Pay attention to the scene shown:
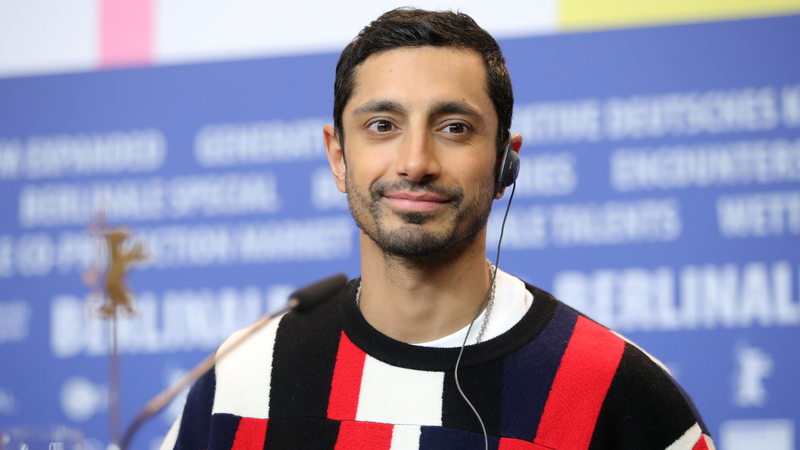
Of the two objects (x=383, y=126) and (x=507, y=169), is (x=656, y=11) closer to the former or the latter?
(x=507, y=169)

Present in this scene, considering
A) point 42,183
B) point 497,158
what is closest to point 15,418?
point 42,183

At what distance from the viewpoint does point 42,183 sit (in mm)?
2873

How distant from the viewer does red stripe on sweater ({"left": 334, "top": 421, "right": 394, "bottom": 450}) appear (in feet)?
4.08

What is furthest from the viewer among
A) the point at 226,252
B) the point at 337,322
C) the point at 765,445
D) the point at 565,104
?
the point at 226,252

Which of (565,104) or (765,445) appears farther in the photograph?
(565,104)

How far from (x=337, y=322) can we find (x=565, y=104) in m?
1.47

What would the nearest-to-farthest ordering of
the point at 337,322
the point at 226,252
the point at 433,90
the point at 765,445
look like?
the point at 433,90 < the point at 337,322 < the point at 765,445 < the point at 226,252

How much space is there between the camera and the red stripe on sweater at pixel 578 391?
121 centimetres

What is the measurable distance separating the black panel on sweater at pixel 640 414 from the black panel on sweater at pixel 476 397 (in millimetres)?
170

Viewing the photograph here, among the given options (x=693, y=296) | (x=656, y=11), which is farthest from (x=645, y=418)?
(x=656, y=11)

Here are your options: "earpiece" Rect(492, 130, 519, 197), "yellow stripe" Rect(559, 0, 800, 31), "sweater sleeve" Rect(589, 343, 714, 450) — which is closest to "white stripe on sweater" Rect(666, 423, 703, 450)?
"sweater sleeve" Rect(589, 343, 714, 450)

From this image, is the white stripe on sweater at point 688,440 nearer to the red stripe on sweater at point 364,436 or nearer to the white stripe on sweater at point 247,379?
the red stripe on sweater at point 364,436

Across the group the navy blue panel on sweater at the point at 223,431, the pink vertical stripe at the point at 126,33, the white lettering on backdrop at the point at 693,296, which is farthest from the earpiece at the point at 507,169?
the pink vertical stripe at the point at 126,33

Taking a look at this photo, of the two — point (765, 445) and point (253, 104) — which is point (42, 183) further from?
point (765, 445)
